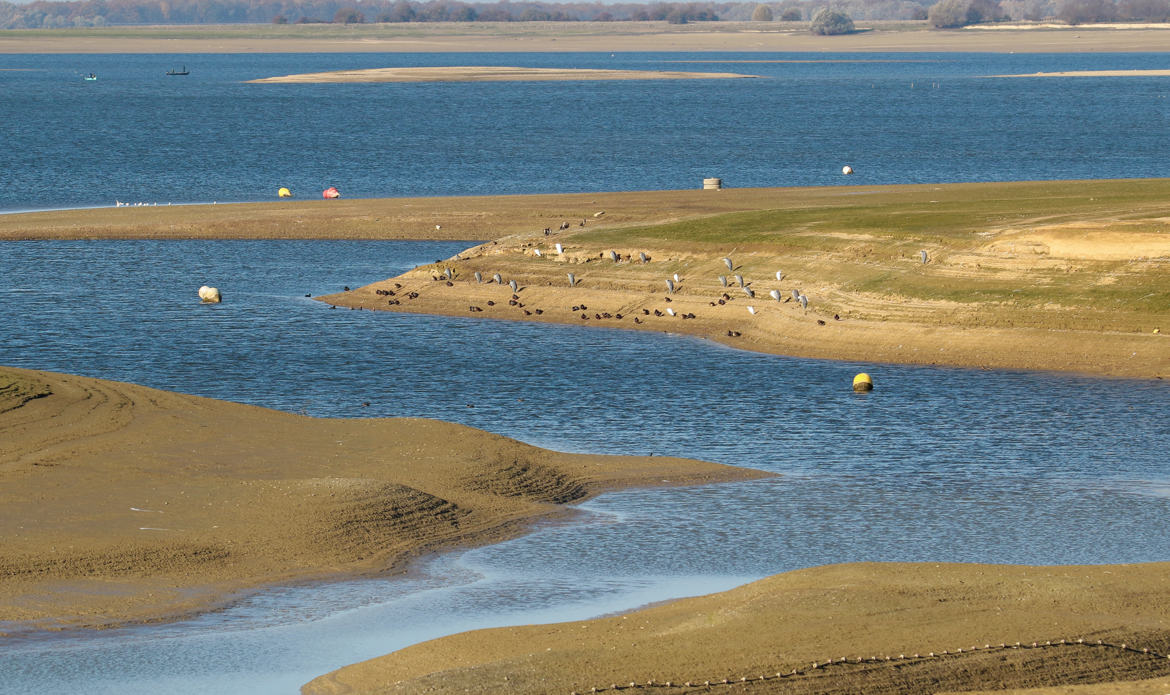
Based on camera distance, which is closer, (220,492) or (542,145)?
(220,492)

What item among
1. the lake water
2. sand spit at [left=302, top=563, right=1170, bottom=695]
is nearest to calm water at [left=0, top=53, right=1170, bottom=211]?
the lake water

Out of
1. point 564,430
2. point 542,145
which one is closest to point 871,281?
point 564,430

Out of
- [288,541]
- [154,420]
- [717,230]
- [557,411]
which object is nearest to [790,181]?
[717,230]

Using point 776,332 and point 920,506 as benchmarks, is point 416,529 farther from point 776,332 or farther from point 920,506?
point 776,332

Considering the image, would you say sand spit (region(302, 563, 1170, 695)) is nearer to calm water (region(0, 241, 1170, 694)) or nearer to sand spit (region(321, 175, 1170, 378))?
calm water (region(0, 241, 1170, 694))

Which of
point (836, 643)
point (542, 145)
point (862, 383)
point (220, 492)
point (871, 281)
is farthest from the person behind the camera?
point (542, 145)

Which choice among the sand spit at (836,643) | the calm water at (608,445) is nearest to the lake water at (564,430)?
the calm water at (608,445)

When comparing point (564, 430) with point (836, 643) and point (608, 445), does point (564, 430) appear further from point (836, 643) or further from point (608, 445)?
point (836, 643)
